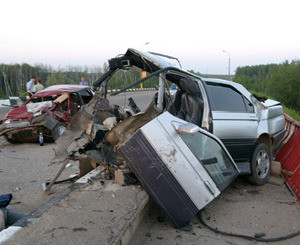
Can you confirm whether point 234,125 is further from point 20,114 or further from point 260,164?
point 20,114

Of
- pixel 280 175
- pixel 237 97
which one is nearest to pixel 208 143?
pixel 237 97

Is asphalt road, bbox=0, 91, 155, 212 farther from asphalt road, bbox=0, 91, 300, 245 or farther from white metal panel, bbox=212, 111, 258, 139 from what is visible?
white metal panel, bbox=212, 111, 258, 139

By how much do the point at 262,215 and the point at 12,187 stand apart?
412cm

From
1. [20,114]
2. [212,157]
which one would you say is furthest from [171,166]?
[20,114]

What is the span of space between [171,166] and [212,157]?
0.75 meters

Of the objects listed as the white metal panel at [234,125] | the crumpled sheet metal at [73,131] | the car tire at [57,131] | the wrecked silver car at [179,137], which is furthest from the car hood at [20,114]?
the white metal panel at [234,125]

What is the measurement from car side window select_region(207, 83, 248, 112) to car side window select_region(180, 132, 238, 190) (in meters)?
0.95

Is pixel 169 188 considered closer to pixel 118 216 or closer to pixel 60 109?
pixel 118 216

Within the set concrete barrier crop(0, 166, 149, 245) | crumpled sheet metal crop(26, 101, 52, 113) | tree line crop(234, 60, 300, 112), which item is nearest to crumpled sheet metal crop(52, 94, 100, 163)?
concrete barrier crop(0, 166, 149, 245)

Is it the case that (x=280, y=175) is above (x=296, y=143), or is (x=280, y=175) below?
below

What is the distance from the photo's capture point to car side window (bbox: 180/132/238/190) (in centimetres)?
327

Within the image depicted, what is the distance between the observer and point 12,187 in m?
4.85

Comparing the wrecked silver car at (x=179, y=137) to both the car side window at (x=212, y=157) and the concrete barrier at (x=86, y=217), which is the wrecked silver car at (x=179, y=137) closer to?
the car side window at (x=212, y=157)

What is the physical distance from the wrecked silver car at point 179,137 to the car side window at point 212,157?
12 mm
